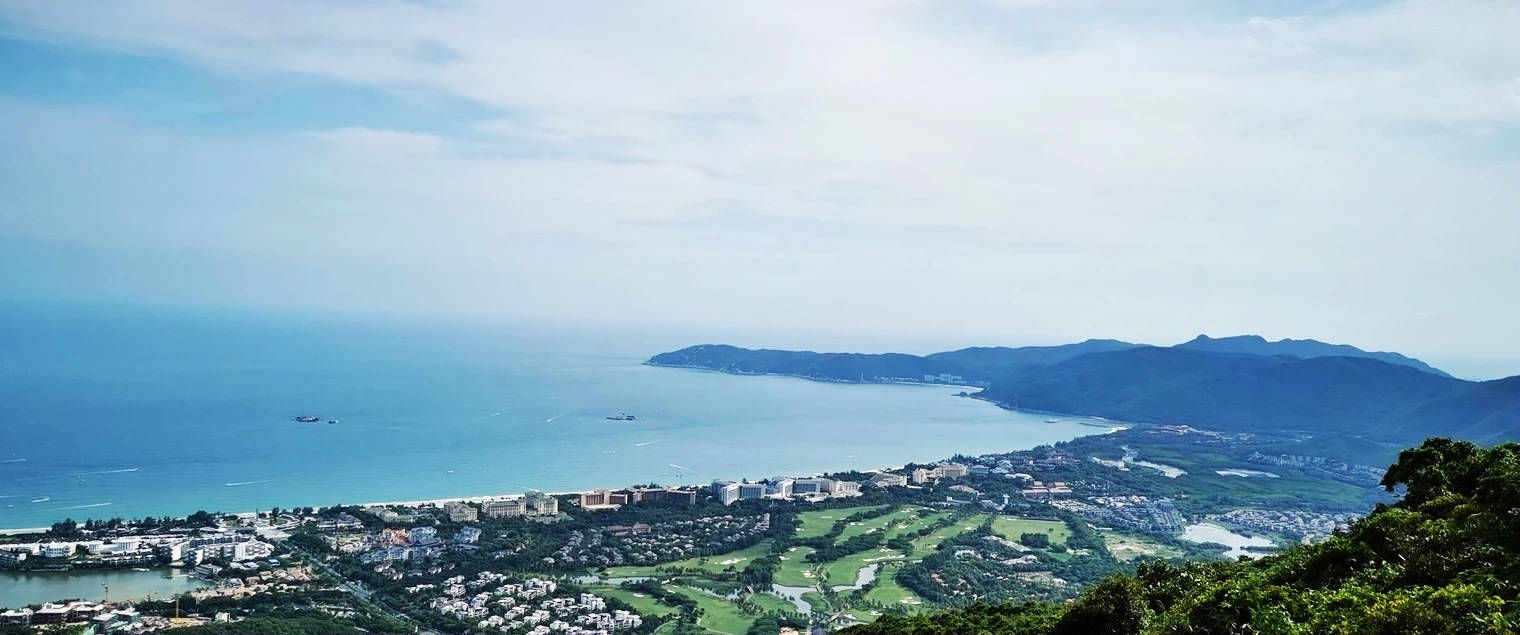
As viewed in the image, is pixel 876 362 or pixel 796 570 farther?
pixel 876 362

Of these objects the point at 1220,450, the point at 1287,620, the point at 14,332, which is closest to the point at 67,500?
the point at 1287,620

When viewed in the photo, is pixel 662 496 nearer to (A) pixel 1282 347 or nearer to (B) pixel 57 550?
(B) pixel 57 550

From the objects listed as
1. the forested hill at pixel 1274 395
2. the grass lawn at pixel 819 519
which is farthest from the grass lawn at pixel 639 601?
the forested hill at pixel 1274 395

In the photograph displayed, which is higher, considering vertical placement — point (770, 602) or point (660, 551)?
point (660, 551)

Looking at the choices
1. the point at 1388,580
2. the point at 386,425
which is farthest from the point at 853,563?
the point at 386,425

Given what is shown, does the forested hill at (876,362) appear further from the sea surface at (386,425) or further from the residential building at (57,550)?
the residential building at (57,550)

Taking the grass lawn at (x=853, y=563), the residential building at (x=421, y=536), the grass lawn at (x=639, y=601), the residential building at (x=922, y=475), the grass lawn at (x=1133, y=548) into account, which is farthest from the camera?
the residential building at (x=922, y=475)
